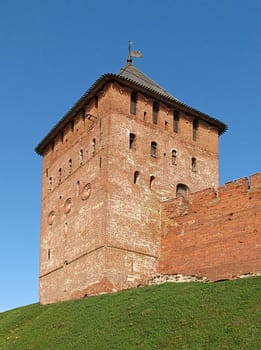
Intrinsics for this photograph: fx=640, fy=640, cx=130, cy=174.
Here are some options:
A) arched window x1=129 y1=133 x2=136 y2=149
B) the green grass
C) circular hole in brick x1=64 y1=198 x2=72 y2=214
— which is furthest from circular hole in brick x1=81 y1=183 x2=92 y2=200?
the green grass

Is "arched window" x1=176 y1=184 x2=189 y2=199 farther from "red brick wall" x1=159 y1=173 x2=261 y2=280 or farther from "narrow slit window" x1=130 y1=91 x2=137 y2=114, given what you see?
"narrow slit window" x1=130 y1=91 x2=137 y2=114

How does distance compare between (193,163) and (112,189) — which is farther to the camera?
(193,163)

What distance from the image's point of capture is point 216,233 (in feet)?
79.0

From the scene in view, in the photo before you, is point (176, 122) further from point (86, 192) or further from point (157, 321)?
point (157, 321)

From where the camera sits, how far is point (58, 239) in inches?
1167

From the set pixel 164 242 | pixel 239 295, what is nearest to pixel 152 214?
pixel 164 242

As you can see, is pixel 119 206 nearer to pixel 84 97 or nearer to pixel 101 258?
pixel 101 258

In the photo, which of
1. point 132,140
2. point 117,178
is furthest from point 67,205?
point 132,140

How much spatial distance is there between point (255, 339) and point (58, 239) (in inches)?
627

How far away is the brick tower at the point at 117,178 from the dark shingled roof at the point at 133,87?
0.15ft

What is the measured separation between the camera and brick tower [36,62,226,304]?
84.1 ft

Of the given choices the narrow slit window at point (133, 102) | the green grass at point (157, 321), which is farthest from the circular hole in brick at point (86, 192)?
the green grass at point (157, 321)

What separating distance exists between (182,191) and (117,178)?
3.76 metres

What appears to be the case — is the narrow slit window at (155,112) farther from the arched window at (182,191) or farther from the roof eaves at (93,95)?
the arched window at (182,191)
